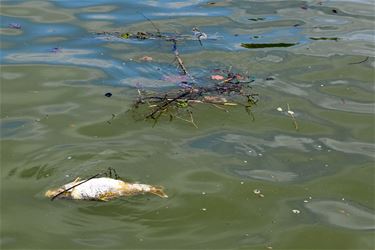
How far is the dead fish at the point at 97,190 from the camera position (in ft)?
13.7

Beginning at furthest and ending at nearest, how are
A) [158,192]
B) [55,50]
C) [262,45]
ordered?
[262,45] < [55,50] < [158,192]

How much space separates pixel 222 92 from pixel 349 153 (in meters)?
1.61

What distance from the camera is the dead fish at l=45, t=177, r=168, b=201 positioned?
4188mm

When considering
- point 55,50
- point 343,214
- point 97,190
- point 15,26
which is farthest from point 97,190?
point 15,26

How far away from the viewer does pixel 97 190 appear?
13.7 feet

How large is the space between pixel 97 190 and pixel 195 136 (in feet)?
4.44

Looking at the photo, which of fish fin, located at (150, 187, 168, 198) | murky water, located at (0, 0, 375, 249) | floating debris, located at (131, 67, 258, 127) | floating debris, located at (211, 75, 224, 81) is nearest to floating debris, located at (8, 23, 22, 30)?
murky water, located at (0, 0, 375, 249)

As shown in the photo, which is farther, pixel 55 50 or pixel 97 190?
pixel 55 50

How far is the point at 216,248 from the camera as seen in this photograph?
3.89 meters

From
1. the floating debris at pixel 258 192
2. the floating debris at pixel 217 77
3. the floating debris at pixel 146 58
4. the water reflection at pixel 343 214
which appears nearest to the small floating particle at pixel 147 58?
the floating debris at pixel 146 58

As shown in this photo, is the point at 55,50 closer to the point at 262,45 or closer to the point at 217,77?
the point at 217,77

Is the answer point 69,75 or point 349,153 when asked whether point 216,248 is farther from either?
point 69,75

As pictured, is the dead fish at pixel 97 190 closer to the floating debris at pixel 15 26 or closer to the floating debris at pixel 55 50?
the floating debris at pixel 55 50

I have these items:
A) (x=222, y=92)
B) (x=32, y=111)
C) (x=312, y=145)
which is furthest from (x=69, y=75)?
(x=312, y=145)
